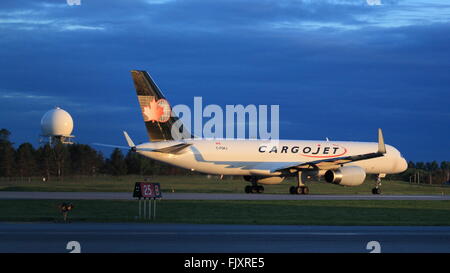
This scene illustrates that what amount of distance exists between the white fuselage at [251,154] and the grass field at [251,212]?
11.1 metres

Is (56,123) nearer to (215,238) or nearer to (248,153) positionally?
(248,153)

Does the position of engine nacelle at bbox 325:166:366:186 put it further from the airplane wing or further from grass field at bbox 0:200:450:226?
grass field at bbox 0:200:450:226

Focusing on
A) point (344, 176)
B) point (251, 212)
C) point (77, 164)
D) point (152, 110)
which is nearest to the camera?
point (251, 212)

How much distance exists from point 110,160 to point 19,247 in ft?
295

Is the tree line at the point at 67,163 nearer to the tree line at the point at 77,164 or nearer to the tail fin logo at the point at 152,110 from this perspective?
the tree line at the point at 77,164

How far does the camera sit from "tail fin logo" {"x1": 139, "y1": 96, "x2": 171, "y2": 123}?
154 feet

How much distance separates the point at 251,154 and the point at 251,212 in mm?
18988

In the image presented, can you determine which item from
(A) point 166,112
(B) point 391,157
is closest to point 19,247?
(A) point 166,112

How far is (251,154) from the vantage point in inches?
1940

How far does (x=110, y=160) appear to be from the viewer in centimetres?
10519

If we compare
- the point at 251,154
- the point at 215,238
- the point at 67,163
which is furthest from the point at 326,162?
the point at 67,163

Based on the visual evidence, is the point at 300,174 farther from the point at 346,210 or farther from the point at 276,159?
the point at 346,210

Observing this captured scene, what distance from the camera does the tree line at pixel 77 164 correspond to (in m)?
91.4

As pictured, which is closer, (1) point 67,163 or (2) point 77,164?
(1) point 67,163
